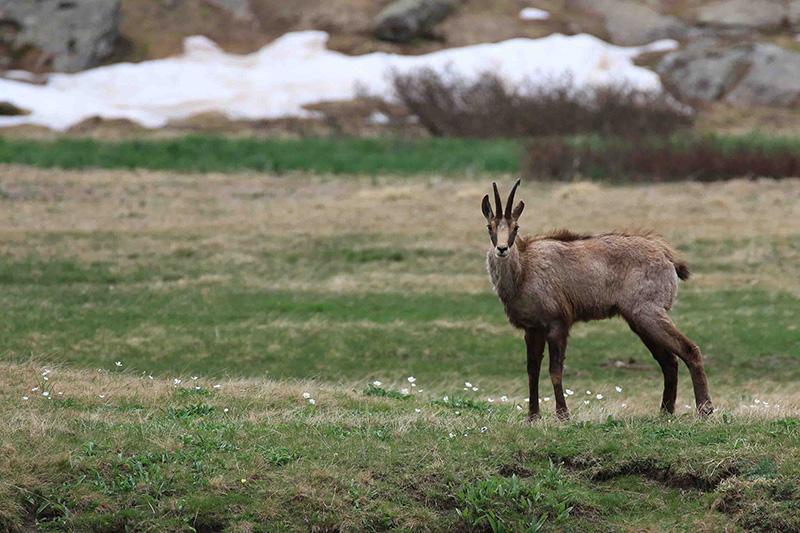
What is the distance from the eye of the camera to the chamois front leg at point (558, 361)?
985cm

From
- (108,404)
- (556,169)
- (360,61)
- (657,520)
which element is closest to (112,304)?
(108,404)

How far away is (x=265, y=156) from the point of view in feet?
121

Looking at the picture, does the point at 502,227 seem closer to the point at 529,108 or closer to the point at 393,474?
the point at 393,474

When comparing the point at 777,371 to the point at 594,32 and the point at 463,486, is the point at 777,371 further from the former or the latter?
the point at 594,32

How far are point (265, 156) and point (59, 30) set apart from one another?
29865mm

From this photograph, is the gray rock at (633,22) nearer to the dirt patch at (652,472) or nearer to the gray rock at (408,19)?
the gray rock at (408,19)

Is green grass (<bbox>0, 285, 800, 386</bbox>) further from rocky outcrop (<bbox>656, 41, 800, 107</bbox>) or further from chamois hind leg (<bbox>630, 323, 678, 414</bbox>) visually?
rocky outcrop (<bbox>656, 41, 800, 107</bbox>)

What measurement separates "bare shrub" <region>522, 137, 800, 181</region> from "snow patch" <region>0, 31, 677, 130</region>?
1685 centimetres

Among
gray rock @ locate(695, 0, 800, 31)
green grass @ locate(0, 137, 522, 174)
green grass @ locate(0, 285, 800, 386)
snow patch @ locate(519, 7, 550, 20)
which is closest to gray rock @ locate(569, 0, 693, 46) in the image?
gray rock @ locate(695, 0, 800, 31)

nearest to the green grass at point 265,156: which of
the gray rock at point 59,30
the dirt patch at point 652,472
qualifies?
the gray rock at point 59,30

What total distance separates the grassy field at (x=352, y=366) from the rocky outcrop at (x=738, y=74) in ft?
81.5

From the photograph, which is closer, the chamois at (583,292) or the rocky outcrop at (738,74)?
the chamois at (583,292)

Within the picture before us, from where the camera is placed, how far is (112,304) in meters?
18.5

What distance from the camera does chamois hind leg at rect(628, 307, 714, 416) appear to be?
988 centimetres
